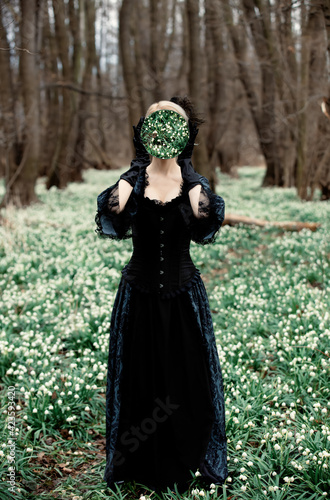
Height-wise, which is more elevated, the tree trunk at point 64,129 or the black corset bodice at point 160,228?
the tree trunk at point 64,129

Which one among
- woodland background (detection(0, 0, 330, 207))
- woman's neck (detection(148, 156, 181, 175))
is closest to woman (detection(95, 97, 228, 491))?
woman's neck (detection(148, 156, 181, 175))

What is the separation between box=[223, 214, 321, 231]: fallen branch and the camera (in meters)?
10.0

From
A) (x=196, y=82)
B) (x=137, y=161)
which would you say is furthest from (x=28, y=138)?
(x=137, y=161)

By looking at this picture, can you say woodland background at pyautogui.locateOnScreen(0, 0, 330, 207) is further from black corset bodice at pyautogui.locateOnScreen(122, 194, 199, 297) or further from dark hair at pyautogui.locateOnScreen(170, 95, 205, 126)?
black corset bodice at pyautogui.locateOnScreen(122, 194, 199, 297)

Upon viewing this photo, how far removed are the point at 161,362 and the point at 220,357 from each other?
5.82 feet

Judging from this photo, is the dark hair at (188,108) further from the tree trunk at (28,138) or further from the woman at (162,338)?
the tree trunk at (28,138)

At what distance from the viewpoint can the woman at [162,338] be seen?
2879mm

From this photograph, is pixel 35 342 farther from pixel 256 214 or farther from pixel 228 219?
pixel 256 214

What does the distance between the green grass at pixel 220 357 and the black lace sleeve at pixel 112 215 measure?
1678 millimetres

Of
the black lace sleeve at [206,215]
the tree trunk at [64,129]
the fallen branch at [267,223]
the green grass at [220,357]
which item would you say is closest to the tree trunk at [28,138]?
the tree trunk at [64,129]

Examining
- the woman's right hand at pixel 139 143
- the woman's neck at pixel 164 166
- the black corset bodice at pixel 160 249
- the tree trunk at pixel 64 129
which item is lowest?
the black corset bodice at pixel 160 249

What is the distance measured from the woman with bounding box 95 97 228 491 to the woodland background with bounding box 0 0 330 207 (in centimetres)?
485

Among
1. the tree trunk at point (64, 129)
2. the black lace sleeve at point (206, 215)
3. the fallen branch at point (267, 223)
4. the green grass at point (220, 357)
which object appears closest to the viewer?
the black lace sleeve at point (206, 215)

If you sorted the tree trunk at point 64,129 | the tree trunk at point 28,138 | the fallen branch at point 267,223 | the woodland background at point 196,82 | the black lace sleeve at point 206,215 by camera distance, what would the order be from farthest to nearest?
the tree trunk at point 64,129 → the tree trunk at point 28,138 → the woodland background at point 196,82 → the fallen branch at point 267,223 → the black lace sleeve at point 206,215
